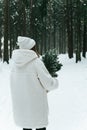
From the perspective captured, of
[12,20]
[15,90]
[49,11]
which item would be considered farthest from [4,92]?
[49,11]

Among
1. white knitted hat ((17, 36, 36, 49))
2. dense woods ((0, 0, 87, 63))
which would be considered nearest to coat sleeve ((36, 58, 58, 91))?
white knitted hat ((17, 36, 36, 49))

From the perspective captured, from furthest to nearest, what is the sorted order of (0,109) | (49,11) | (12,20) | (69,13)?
1. (49,11)
2. (12,20)
3. (69,13)
4. (0,109)

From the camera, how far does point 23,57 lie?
5.55m

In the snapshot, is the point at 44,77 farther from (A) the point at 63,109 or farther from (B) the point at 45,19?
(B) the point at 45,19

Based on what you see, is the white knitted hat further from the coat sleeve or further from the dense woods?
the dense woods

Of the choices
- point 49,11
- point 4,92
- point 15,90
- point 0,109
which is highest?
point 15,90

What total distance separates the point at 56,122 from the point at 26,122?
3.36 meters

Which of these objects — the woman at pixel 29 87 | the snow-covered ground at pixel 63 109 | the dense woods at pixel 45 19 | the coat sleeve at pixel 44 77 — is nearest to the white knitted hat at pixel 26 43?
the woman at pixel 29 87

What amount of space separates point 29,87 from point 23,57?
41cm

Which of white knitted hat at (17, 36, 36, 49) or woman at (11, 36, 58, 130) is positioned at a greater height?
white knitted hat at (17, 36, 36, 49)

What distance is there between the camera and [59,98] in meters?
12.3

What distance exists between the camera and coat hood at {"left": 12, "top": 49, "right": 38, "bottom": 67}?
Result: 5500 millimetres

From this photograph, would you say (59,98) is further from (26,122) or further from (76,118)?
(26,122)

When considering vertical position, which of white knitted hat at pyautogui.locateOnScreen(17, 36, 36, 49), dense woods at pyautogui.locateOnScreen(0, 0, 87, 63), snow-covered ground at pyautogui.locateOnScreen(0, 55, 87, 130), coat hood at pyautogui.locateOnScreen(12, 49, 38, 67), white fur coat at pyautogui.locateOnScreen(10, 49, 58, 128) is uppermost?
white knitted hat at pyautogui.locateOnScreen(17, 36, 36, 49)
